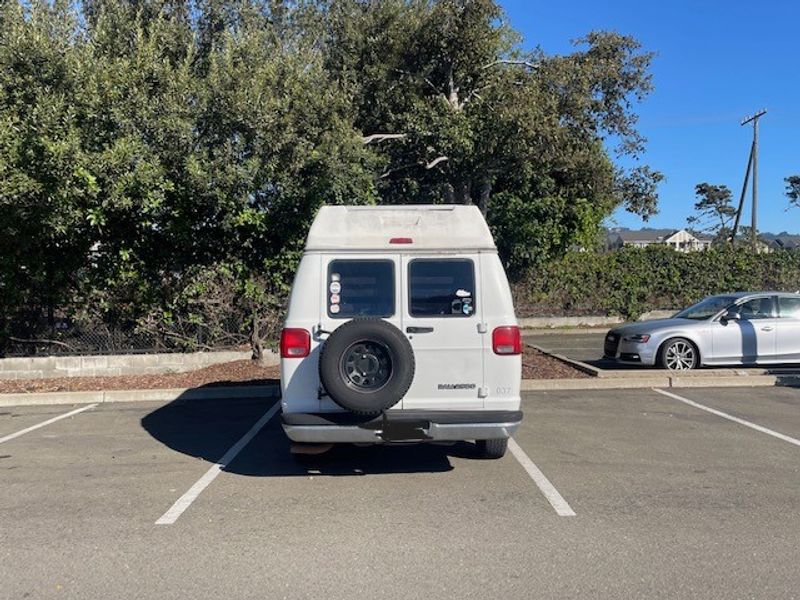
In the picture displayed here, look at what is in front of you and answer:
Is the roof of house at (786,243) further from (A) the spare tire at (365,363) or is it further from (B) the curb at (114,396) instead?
(A) the spare tire at (365,363)

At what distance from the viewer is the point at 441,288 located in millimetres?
5816

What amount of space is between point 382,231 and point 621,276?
1756 centimetres

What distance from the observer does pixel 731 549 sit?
14.9ft

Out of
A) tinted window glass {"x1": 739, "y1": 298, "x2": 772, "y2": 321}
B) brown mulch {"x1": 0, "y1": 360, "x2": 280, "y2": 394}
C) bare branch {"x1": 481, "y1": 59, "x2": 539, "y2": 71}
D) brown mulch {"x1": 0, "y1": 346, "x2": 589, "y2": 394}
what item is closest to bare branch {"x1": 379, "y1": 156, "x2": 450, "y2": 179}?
bare branch {"x1": 481, "y1": 59, "x2": 539, "y2": 71}

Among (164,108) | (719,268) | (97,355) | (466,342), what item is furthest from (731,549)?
(719,268)

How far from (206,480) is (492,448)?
2651 mm

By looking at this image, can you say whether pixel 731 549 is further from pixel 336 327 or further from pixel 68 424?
pixel 68 424

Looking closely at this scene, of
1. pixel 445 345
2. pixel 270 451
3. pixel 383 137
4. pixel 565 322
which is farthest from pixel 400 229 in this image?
pixel 565 322

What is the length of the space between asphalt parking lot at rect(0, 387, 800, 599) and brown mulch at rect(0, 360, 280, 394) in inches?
93.9

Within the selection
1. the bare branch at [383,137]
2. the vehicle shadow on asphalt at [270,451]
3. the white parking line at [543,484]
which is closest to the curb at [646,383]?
the white parking line at [543,484]

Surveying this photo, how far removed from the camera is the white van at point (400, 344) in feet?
18.0

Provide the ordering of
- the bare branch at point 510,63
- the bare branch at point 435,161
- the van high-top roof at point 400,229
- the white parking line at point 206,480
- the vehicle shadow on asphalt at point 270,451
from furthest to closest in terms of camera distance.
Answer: the bare branch at point 435,161
the bare branch at point 510,63
the vehicle shadow on asphalt at point 270,451
the van high-top roof at point 400,229
the white parking line at point 206,480

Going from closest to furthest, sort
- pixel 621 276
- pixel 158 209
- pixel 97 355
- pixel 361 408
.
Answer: pixel 361 408 → pixel 158 209 → pixel 97 355 → pixel 621 276

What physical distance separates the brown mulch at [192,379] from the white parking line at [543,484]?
13.2 feet
